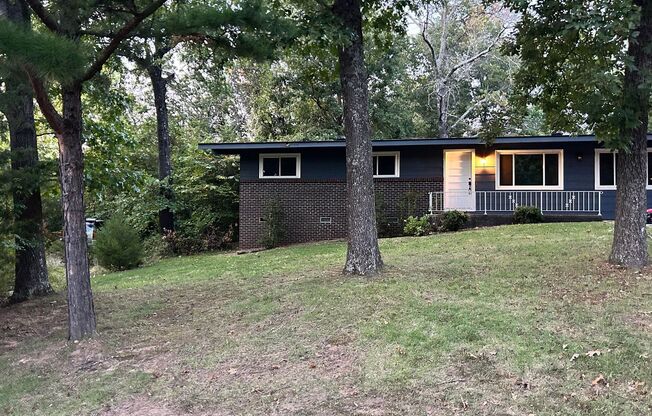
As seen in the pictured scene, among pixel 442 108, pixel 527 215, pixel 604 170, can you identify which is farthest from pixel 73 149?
pixel 442 108

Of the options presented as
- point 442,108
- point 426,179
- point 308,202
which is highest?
point 442,108

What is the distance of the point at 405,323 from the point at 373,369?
1.10m

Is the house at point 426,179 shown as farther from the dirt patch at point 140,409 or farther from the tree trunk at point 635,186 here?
the dirt patch at point 140,409

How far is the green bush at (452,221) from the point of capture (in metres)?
15.2

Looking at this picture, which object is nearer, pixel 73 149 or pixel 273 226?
pixel 73 149

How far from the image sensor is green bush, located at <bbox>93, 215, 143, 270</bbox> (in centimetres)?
1459

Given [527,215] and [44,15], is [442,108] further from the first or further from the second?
[44,15]

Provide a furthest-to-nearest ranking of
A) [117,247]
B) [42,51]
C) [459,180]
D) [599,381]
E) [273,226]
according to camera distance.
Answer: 1. [459,180]
2. [273,226]
3. [117,247]
4. [42,51]
5. [599,381]

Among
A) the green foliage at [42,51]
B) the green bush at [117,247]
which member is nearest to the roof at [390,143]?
the green bush at [117,247]

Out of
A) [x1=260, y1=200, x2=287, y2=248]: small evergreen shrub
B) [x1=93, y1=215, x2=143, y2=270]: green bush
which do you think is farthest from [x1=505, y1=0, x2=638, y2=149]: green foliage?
[x1=93, y1=215, x2=143, y2=270]: green bush

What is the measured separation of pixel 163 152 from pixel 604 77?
1745 centimetres

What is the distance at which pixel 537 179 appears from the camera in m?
16.8

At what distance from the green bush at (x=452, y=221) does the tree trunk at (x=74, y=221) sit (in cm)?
1102

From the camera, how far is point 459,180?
17.2m
